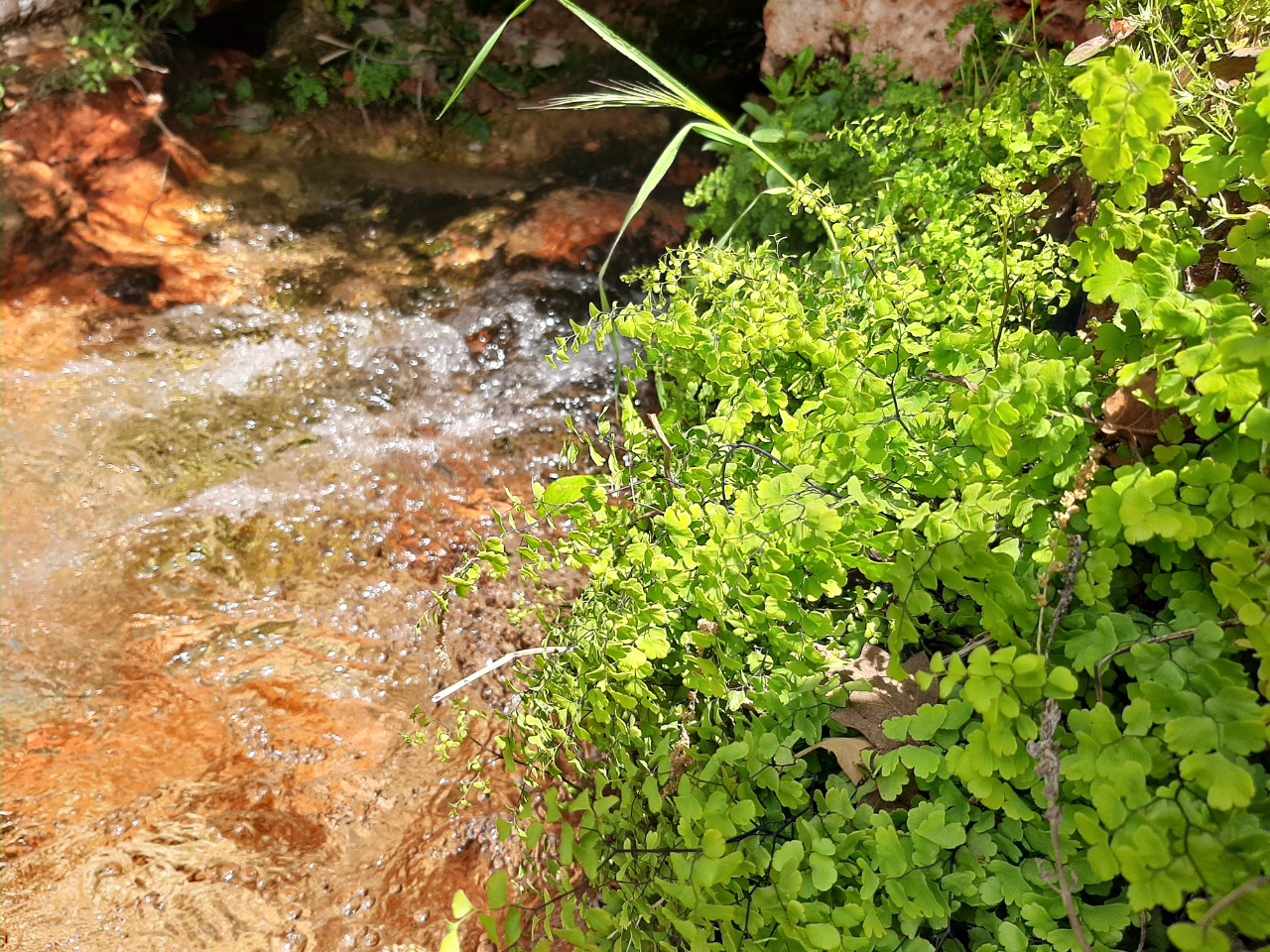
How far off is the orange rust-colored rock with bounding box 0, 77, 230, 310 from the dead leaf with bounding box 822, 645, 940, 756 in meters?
3.98

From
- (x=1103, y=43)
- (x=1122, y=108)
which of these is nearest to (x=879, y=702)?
(x=1122, y=108)

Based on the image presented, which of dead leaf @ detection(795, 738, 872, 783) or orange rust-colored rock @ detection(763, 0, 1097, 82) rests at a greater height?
orange rust-colored rock @ detection(763, 0, 1097, 82)

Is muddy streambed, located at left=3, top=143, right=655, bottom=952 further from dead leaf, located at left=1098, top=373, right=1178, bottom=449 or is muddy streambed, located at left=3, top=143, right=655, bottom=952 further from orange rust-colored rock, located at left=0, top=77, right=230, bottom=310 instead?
dead leaf, located at left=1098, top=373, right=1178, bottom=449

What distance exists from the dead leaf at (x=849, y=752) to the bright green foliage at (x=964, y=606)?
0.04 metres

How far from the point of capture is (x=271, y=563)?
3.23m

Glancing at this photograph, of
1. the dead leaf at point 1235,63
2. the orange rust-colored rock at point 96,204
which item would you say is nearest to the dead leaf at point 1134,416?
the dead leaf at point 1235,63

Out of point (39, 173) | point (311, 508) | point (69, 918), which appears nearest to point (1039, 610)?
point (69, 918)

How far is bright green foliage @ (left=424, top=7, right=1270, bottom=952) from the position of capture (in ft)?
3.66

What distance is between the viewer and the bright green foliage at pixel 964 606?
1.12m

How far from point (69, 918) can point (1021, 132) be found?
3.33 metres

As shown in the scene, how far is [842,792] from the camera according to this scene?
1.40 meters

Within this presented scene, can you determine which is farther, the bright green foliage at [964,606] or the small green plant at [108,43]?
the small green plant at [108,43]

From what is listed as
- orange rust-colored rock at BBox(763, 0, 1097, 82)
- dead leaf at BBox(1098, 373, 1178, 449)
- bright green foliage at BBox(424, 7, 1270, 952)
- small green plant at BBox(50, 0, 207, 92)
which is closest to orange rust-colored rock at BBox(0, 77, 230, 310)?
small green plant at BBox(50, 0, 207, 92)

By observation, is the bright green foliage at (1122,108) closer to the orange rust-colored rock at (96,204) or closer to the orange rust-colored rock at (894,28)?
the orange rust-colored rock at (894,28)
